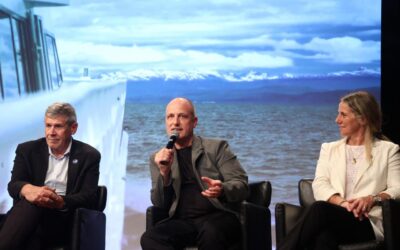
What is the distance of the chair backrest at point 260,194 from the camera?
Answer: 13.1 feet

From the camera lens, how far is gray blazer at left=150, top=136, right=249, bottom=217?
3855mm

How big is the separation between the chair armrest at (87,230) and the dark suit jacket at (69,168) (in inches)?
3.8

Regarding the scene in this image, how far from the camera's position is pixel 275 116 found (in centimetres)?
500

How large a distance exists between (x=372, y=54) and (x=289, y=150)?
0.87 metres

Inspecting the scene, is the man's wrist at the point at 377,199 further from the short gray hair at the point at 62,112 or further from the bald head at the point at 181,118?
the short gray hair at the point at 62,112

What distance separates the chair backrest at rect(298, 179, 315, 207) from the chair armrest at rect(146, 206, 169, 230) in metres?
0.81

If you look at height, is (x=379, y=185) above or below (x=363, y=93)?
below

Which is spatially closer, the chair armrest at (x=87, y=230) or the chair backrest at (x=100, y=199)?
the chair armrest at (x=87, y=230)

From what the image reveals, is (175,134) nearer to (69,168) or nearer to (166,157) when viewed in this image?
(166,157)

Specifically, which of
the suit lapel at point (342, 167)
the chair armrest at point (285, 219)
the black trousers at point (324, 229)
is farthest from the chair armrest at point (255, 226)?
the suit lapel at point (342, 167)

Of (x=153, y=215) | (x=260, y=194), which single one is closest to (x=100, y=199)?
(x=153, y=215)

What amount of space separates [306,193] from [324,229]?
57 cm

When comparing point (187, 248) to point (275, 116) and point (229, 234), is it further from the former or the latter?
point (275, 116)

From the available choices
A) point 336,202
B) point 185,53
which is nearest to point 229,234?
point 336,202
